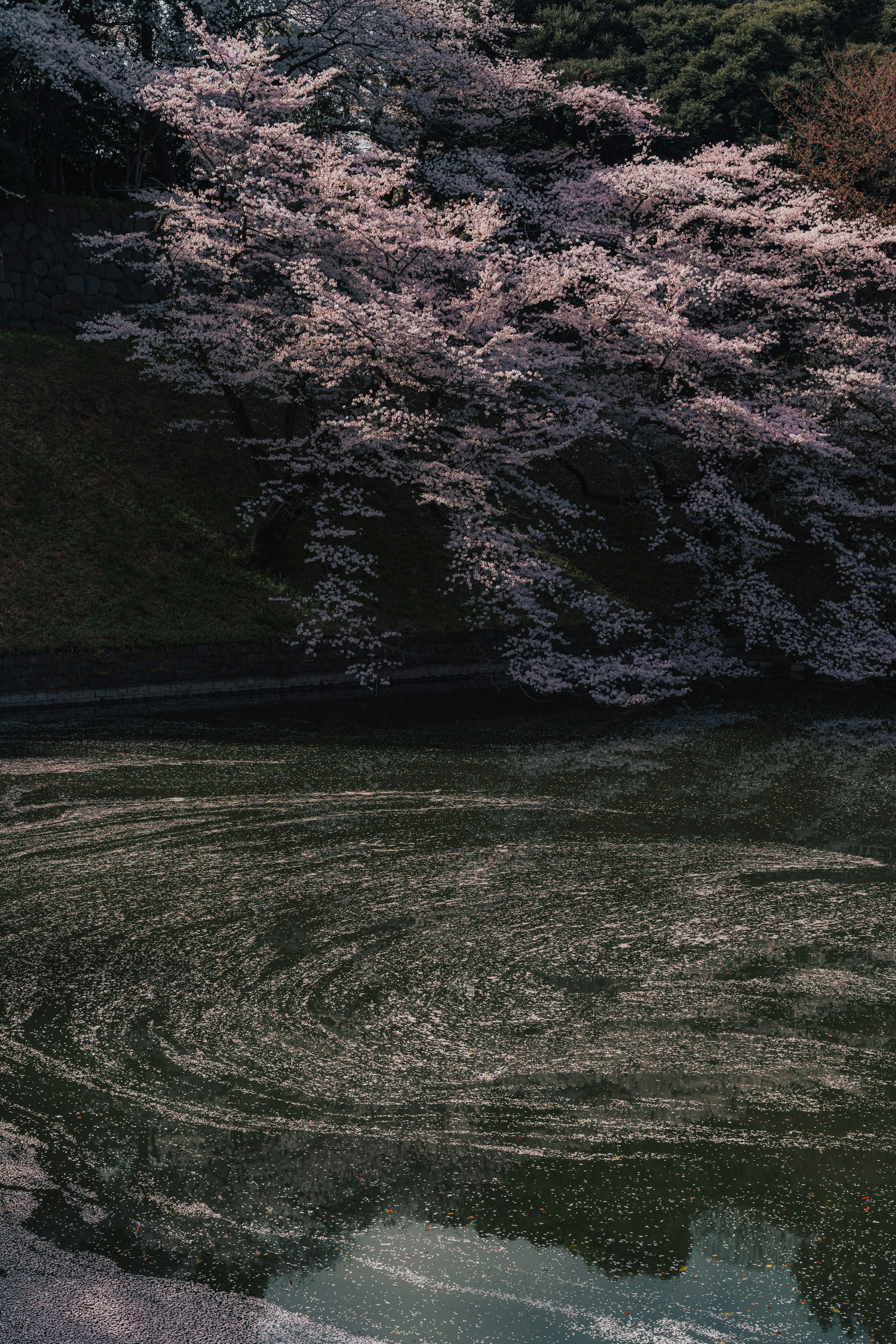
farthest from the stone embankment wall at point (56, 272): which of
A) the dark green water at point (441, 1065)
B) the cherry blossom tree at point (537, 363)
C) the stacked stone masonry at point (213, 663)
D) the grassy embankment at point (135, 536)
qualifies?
the dark green water at point (441, 1065)

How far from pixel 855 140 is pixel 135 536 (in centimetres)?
1597

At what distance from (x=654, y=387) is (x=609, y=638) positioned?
4280 mm

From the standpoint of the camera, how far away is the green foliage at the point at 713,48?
26438mm

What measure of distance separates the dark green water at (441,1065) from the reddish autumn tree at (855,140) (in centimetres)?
1563

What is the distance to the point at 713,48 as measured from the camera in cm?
2705

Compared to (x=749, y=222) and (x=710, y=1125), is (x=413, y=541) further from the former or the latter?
(x=710, y=1125)

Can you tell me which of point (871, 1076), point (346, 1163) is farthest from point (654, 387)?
point (346, 1163)

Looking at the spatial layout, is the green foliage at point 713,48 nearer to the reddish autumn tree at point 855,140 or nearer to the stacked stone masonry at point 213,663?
the reddish autumn tree at point 855,140

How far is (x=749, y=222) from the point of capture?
18906 millimetres

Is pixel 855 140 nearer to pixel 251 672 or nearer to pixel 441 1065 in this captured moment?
pixel 251 672

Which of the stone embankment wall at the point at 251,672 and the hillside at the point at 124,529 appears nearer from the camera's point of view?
the stone embankment wall at the point at 251,672

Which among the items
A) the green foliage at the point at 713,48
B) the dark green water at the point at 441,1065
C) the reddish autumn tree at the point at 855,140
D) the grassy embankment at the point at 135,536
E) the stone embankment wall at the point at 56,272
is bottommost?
the dark green water at the point at 441,1065

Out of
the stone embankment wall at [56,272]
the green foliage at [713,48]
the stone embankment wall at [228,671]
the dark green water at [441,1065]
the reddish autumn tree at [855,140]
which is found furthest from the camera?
the green foliage at [713,48]

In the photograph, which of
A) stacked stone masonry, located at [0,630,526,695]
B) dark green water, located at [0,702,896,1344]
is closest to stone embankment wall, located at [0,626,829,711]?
stacked stone masonry, located at [0,630,526,695]
